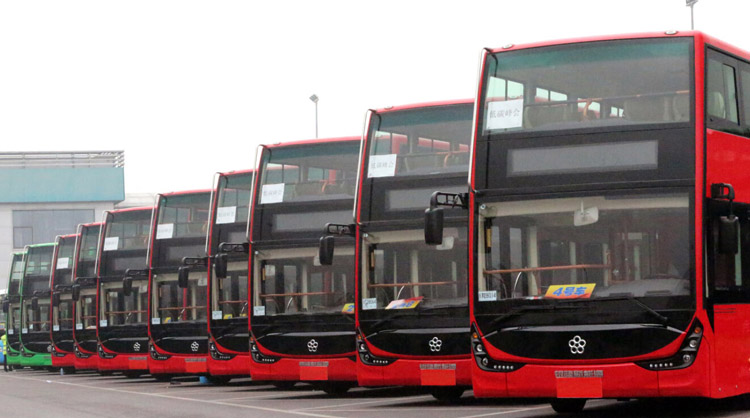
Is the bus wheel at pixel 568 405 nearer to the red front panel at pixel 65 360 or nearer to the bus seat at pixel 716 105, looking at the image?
the bus seat at pixel 716 105

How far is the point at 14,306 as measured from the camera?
4056cm

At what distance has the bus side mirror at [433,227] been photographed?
42.7ft

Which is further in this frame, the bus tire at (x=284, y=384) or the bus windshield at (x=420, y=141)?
the bus tire at (x=284, y=384)

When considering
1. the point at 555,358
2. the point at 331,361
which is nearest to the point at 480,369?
the point at 555,358

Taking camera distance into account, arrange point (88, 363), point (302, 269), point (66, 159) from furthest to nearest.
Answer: point (66, 159) < point (88, 363) < point (302, 269)

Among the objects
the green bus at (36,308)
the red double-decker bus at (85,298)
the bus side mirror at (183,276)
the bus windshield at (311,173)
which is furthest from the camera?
the green bus at (36,308)

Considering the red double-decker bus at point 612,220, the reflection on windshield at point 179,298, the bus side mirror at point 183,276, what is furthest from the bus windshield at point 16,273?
the red double-decker bus at point 612,220

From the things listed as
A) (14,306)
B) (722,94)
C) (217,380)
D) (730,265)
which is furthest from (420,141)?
(14,306)

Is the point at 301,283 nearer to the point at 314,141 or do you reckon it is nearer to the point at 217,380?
the point at 314,141

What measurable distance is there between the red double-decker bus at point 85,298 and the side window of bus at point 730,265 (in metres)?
21.6

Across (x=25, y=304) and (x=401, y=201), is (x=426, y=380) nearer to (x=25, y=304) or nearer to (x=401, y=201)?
(x=401, y=201)

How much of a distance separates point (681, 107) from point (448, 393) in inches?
258

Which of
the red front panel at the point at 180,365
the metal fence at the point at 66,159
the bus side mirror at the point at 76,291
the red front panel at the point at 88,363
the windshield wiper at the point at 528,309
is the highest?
the metal fence at the point at 66,159

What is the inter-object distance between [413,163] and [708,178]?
547 centimetres
